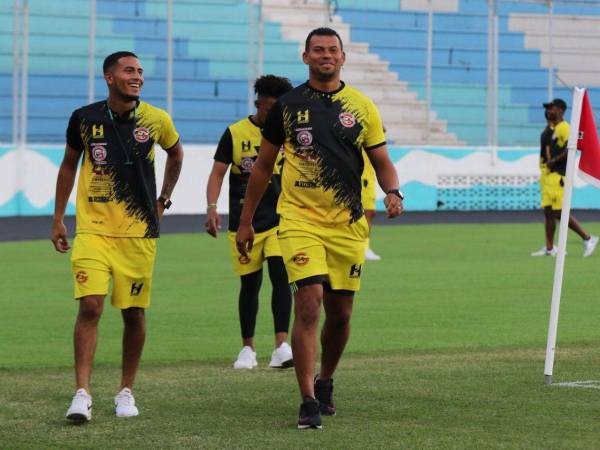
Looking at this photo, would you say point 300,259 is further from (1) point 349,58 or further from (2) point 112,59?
(1) point 349,58

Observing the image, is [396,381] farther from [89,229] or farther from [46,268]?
[46,268]

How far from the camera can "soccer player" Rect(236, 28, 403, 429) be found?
7.73 meters

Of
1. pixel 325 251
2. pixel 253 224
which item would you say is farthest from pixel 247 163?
pixel 325 251

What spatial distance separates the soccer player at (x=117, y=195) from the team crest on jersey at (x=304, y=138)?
A: 0.94 meters

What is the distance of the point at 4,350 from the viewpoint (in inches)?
437

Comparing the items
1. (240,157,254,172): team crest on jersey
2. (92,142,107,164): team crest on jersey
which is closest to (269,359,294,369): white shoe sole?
(240,157,254,172): team crest on jersey

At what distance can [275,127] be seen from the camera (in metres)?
7.84

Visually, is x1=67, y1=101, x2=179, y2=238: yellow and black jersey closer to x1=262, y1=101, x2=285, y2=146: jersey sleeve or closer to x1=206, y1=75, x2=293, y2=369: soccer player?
x1=262, y1=101, x2=285, y2=146: jersey sleeve

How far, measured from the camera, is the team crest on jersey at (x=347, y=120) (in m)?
7.80

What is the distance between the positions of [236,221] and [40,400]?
254 centimetres

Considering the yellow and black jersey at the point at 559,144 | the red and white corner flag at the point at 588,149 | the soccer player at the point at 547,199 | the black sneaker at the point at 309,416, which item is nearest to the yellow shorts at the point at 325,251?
the black sneaker at the point at 309,416

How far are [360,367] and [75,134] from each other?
2863 millimetres

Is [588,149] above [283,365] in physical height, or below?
above

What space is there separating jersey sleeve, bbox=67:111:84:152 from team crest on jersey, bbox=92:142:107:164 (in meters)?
0.11
